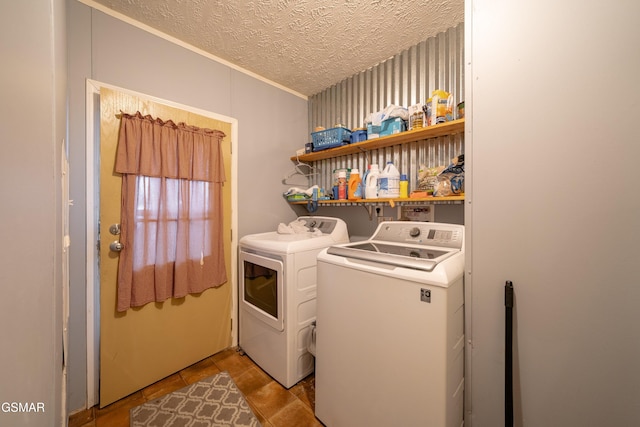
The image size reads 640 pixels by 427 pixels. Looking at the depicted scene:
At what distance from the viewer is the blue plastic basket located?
7.00 feet

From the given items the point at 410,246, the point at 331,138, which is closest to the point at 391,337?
the point at 410,246

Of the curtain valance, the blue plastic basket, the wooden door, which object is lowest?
the wooden door

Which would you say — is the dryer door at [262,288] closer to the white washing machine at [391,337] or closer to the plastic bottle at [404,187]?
the white washing machine at [391,337]

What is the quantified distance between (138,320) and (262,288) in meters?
0.88

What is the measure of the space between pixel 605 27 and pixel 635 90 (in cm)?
23

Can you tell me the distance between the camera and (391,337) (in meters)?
1.09

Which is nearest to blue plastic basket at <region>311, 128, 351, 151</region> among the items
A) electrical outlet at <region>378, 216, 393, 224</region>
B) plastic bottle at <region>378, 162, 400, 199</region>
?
plastic bottle at <region>378, 162, 400, 199</region>

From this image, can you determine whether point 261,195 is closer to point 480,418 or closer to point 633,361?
point 480,418

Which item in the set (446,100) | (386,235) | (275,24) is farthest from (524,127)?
(275,24)

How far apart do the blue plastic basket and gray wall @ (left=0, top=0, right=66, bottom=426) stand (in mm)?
1833

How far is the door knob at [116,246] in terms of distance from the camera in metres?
1.57

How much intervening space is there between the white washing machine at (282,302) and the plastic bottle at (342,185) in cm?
36

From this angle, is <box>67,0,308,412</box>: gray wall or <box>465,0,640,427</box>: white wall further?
<box>67,0,308,412</box>: gray wall

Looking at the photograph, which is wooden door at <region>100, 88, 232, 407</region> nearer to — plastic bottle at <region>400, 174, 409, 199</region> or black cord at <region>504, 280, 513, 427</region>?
plastic bottle at <region>400, 174, 409, 199</region>
